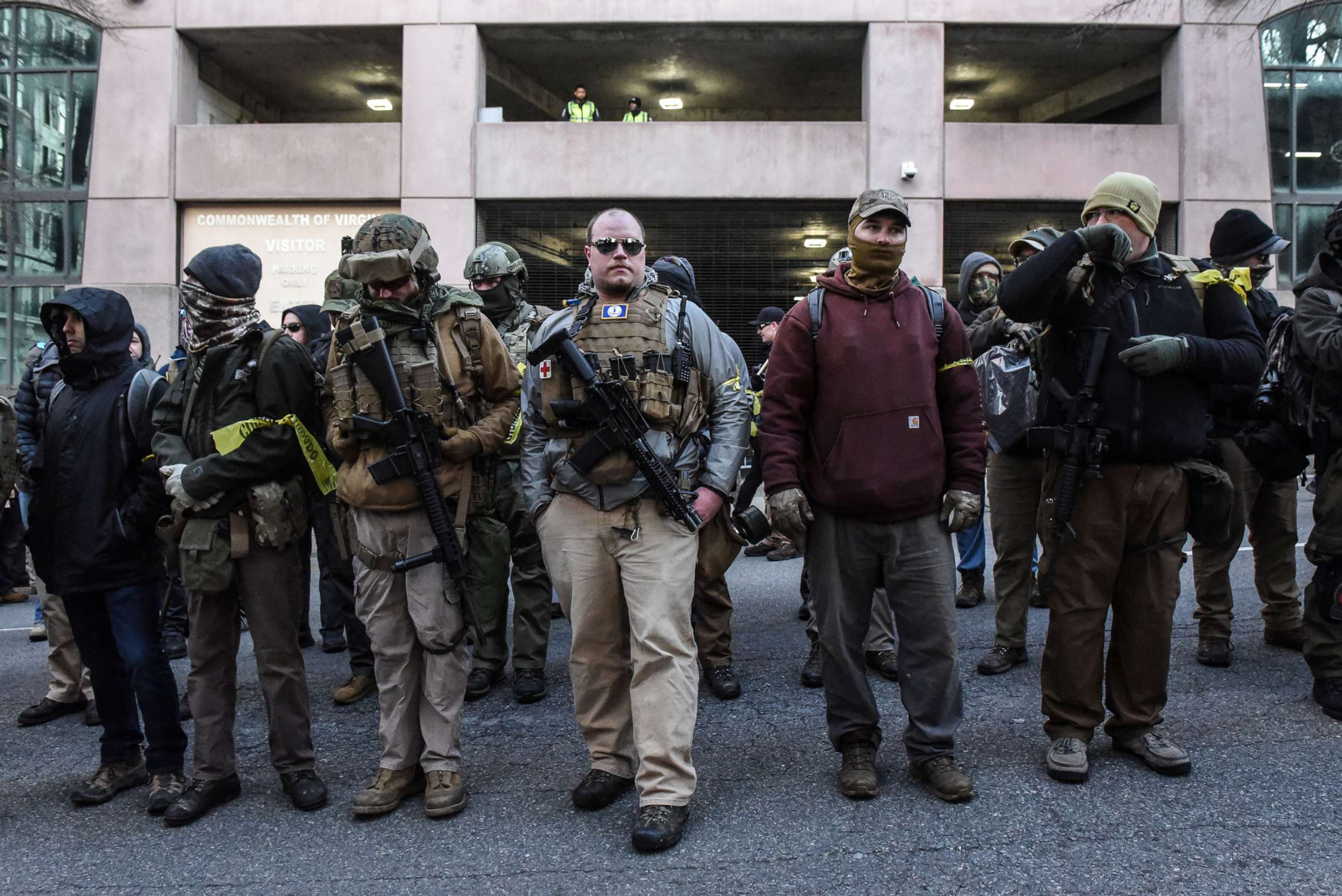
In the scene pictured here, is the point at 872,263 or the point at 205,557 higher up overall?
the point at 872,263

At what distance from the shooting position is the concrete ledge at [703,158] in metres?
16.0

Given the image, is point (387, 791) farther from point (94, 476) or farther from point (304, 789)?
point (94, 476)

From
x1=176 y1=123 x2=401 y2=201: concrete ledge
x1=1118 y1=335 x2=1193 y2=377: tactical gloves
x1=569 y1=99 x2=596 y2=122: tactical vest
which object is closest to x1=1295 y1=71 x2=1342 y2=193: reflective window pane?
x1=569 y1=99 x2=596 y2=122: tactical vest

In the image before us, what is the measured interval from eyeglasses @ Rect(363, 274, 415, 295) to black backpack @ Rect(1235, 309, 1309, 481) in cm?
392

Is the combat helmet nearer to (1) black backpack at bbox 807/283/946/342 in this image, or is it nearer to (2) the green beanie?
(1) black backpack at bbox 807/283/946/342

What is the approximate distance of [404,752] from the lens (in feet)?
12.3

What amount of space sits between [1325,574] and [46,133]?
19.0 meters

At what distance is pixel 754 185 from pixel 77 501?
1338 cm

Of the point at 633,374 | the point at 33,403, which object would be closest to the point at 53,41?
the point at 33,403

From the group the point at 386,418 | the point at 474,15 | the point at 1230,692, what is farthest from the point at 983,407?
the point at 474,15

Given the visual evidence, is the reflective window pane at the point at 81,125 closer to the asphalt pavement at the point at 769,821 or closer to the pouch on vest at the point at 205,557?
the asphalt pavement at the point at 769,821

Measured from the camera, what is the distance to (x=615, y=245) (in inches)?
146

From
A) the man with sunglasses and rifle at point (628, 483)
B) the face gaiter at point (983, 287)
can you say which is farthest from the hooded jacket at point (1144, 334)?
the face gaiter at point (983, 287)

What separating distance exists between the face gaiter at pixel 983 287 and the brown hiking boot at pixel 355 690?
4121 mm
